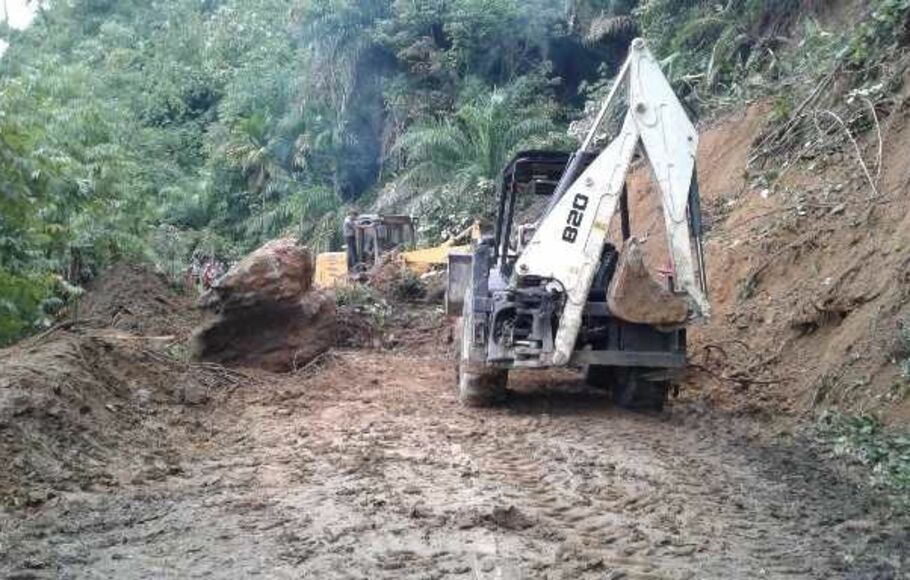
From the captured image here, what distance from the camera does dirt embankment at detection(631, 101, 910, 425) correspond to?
344 inches

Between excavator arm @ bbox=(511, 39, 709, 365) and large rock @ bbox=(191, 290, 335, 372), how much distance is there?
3.86 m

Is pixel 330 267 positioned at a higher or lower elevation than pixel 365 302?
higher

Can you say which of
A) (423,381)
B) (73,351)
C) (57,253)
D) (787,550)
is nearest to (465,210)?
(57,253)

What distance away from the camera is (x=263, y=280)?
37.3 ft

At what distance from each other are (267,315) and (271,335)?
10.6 inches

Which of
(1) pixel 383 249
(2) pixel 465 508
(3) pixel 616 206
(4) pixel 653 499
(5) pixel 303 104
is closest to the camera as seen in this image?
(2) pixel 465 508

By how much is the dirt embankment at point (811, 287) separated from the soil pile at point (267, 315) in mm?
4404

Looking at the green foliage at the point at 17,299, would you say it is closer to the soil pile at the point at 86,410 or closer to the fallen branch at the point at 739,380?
the soil pile at the point at 86,410

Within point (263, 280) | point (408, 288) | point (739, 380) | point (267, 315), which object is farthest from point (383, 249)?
point (739, 380)

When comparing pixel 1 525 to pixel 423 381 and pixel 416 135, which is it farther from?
pixel 416 135

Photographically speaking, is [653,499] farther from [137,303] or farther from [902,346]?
[137,303]

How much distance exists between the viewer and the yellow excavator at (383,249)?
63.4 ft

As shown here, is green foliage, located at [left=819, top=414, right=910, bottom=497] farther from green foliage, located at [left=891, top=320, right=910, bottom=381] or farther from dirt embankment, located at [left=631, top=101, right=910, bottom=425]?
green foliage, located at [left=891, top=320, right=910, bottom=381]

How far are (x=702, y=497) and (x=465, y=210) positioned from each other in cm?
1832
